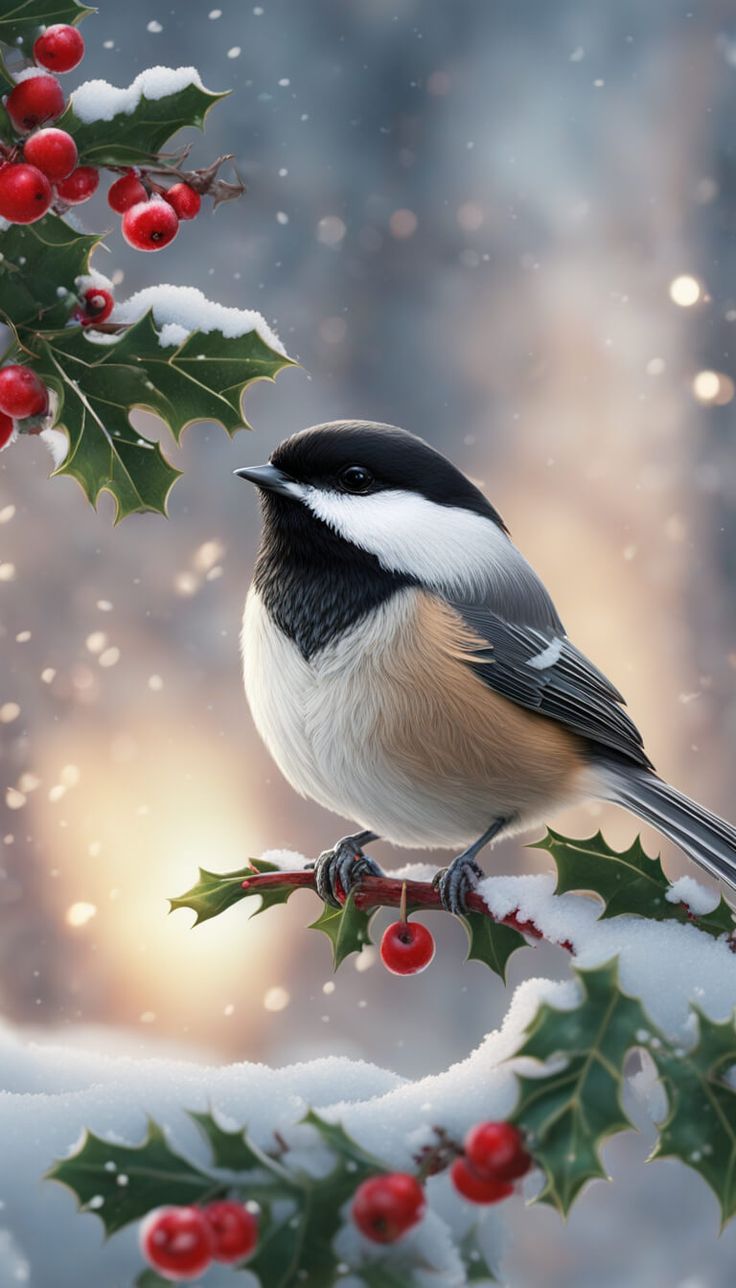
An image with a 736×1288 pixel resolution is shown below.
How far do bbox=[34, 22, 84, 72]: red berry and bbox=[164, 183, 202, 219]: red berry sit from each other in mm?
98

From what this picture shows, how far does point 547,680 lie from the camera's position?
3.14ft

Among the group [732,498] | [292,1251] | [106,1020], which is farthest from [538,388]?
[292,1251]

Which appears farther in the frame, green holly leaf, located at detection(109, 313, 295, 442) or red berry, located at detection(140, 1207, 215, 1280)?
green holly leaf, located at detection(109, 313, 295, 442)

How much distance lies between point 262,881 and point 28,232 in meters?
0.42

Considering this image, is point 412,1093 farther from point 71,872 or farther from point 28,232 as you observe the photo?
point 71,872

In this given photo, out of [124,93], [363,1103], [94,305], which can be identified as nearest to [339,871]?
[363,1103]

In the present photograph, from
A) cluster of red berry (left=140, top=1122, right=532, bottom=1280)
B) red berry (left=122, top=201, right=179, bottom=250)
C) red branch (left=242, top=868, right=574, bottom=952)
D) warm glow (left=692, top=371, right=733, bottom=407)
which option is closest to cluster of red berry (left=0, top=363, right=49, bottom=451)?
red berry (left=122, top=201, right=179, bottom=250)

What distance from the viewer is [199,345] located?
2.49 ft

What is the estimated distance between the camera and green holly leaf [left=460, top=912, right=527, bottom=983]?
0.81 meters

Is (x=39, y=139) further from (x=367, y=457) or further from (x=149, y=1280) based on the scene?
(x=149, y=1280)

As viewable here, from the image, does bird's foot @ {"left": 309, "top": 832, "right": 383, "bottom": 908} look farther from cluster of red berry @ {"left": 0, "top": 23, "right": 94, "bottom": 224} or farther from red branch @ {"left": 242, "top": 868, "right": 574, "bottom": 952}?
cluster of red berry @ {"left": 0, "top": 23, "right": 94, "bottom": 224}

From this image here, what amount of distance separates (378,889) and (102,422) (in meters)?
0.34

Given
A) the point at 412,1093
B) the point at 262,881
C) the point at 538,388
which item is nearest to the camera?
the point at 412,1093

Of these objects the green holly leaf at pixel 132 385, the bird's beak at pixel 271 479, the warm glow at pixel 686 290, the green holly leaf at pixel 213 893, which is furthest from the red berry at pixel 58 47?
the warm glow at pixel 686 290
